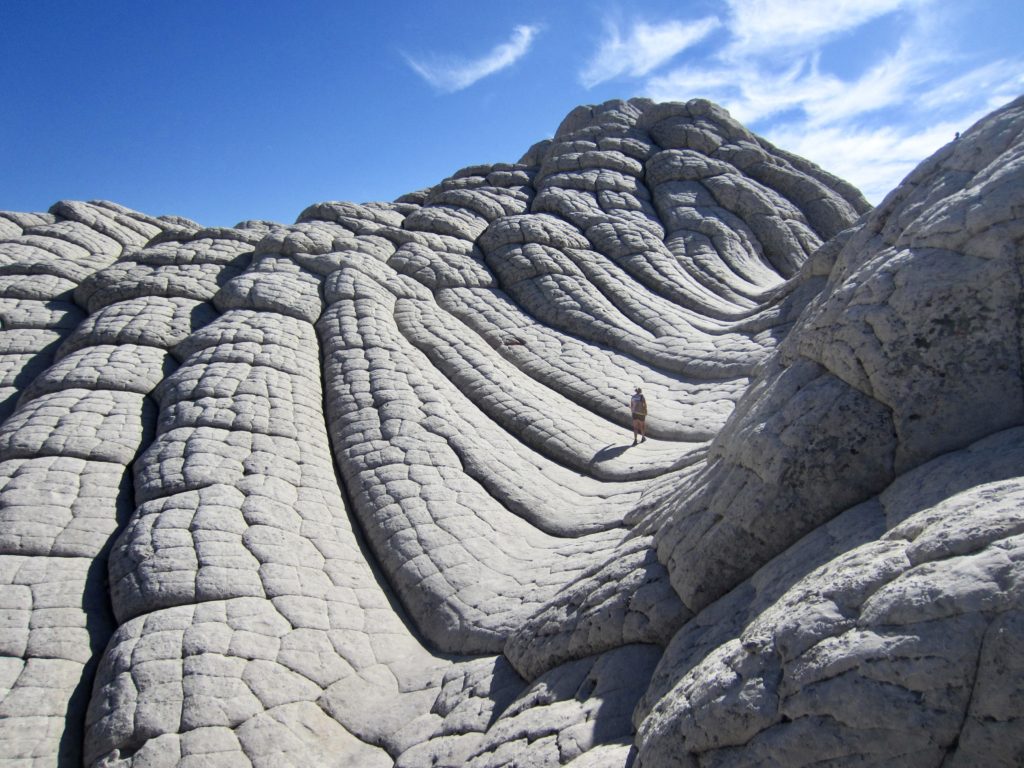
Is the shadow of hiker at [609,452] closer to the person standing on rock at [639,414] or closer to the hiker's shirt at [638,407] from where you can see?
the person standing on rock at [639,414]

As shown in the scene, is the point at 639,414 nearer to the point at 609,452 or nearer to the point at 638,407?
the point at 638,407

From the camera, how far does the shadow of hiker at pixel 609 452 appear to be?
22.6 ft

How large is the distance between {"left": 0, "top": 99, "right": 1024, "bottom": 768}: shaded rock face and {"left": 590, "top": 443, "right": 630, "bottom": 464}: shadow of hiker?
0.30 ft

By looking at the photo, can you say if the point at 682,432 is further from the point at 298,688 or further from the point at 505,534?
the point at 298,688

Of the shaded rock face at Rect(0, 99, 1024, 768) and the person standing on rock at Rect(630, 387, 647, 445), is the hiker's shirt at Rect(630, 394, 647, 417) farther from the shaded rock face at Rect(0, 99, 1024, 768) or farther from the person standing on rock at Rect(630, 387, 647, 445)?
the shaded rock face at Rect(0, 99, 1024, 768)

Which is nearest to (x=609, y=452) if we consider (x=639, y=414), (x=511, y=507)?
(x=639, y=414)

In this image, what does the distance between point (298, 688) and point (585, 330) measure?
6752mm

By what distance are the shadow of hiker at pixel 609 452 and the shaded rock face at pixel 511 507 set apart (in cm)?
9

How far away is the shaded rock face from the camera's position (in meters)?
2.18

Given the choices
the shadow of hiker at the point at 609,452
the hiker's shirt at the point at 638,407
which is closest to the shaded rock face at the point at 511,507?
the shadow of hiker at the point at 609,452

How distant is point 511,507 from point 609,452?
1.41m

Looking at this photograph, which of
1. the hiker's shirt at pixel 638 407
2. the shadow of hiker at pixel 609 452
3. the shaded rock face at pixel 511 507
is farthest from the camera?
the hiker's shirt at pixel 638 407

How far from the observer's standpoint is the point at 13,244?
1133 centimetres

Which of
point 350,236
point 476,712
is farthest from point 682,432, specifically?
point 350,236
